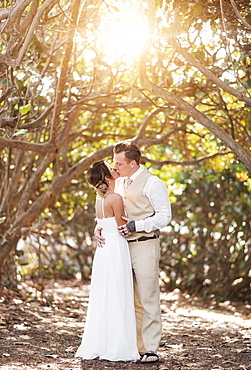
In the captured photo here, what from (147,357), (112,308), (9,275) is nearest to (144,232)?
(112,308)

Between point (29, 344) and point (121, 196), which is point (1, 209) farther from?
point (121, 196)

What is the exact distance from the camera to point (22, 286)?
457 inches

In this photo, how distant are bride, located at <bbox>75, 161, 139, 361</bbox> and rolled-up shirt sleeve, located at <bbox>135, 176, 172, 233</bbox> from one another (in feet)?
0.80

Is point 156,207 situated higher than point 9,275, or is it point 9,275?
point 156,207

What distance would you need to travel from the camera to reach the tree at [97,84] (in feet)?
19.6

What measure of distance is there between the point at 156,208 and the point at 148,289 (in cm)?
74

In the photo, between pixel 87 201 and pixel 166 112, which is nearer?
pixel 166 112

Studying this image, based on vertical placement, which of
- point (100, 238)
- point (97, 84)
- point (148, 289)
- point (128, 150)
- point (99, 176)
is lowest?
point (148, 289)

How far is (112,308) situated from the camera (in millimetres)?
5684

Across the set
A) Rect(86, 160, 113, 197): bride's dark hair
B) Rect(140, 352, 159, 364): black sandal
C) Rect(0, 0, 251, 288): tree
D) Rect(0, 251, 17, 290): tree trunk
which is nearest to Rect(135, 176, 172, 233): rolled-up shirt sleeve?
Rect(86, 160, 113, 197): bride's dark hair

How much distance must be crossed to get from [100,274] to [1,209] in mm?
4000

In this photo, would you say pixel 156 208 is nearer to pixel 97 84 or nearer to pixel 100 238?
pixel 100 238

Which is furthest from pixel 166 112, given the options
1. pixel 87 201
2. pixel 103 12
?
pixel 87 201

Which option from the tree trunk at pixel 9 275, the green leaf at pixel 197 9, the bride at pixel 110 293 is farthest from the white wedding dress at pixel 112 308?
the tree trunk at pixel 9 275
